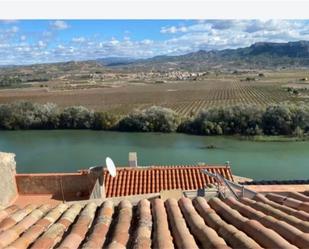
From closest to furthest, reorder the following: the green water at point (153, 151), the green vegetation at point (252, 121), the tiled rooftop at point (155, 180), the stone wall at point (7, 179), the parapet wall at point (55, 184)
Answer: the stone wall at point (7, 179)
the tiled rooftop at point (155, 180)
the parapet wall at point (55, 184)
the green water at point (153, 151)
the green vegetation at point (252, 121)

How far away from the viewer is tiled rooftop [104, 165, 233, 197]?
7996 millimetres

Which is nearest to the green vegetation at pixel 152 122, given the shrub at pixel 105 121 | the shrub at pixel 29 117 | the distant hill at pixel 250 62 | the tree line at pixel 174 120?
the tree line at pixel 174 120

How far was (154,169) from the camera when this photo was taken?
8.89 meters

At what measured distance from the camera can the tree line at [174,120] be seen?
1112 inches

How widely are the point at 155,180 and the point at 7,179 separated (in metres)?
2.72

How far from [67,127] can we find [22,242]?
103ft

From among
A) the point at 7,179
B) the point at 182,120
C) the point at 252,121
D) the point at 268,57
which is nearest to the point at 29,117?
the point at 182,120

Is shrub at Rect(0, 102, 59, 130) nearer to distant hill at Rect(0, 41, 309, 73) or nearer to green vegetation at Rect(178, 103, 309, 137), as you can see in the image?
green vegetation at Rect(178, 103, 309, 137)

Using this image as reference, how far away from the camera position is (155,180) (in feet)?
27.4

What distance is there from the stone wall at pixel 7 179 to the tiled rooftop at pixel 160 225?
439cm

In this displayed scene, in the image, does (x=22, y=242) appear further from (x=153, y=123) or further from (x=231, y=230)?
(x=153, y=123)

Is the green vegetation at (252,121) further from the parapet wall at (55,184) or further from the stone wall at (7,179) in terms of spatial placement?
the stone wall at (7,179)
